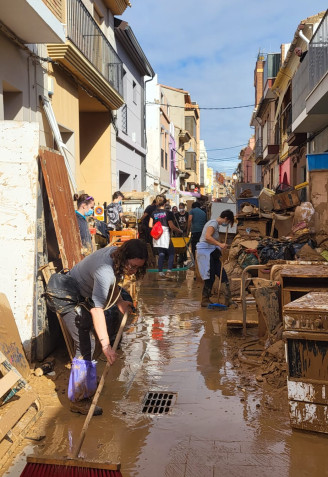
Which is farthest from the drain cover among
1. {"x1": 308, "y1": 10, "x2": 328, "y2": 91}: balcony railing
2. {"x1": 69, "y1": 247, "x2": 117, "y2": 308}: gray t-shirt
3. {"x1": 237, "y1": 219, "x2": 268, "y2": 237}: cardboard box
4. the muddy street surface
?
{"x1": 308, "y1": 10, "x2": 328, "y2": 91}: balcony railing

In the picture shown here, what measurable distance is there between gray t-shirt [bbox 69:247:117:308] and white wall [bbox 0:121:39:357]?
824mm

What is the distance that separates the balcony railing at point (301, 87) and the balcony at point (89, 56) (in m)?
5.68

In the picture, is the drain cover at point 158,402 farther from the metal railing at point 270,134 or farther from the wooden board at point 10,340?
the metal railing at point 270,134

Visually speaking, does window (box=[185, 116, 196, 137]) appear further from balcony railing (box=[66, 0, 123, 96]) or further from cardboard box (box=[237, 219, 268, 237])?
cardboard box (box=[237, 219, 268, 237])

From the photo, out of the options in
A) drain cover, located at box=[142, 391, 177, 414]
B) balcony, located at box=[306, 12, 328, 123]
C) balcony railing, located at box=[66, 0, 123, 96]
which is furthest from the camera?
balcony, located at box=[306, 12, 328, 123]

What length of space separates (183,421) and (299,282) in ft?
6.31

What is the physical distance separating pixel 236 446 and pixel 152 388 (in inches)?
50.8

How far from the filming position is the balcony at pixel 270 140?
90.7ft

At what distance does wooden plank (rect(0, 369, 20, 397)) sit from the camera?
3.59 metres

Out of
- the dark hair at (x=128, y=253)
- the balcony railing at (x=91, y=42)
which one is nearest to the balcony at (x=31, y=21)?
the balcony railing at (x=91, y=42)

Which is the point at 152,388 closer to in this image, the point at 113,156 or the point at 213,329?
the point at 213,329

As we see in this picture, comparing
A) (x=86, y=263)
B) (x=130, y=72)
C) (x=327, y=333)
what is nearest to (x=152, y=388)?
(x=86, y=263)

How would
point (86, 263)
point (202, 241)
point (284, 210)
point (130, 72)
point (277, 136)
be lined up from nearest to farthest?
point (86, 263), point (202, 241), point (284, 210), point (130, 72), point (277, 136)

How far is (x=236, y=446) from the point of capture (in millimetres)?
3275
